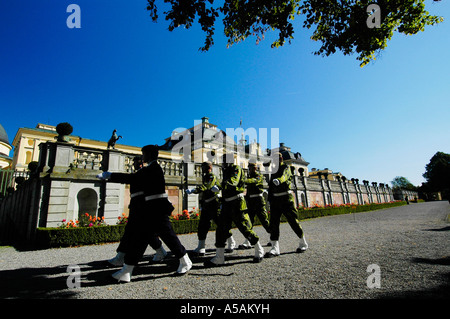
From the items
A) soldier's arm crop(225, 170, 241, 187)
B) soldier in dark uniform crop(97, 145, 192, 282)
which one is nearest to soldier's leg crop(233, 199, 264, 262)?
soldier's arm crop(225, 170, 241, 187)

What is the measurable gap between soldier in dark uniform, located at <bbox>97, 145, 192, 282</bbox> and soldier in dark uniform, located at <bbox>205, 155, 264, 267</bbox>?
838 millimetres

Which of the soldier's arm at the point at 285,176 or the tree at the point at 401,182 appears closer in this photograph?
the soldier's arm at the point at 285,176

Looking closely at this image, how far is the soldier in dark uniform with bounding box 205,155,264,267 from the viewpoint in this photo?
460cm

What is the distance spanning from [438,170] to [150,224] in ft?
301

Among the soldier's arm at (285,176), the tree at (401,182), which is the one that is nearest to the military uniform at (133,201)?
the soldier's arm at (285,176)

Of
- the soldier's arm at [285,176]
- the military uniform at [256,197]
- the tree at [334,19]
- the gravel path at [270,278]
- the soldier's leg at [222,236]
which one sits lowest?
the gravel path at [270,278]

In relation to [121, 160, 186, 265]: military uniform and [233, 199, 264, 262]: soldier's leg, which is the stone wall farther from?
[233, 199, 264, 262]: soldier's leg

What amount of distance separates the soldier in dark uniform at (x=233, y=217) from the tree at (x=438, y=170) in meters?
82.3

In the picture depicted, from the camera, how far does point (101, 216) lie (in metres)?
10.1

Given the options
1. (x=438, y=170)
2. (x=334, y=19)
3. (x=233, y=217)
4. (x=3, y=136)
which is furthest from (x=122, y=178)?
(x=438, y=170)

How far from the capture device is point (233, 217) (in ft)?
16.3

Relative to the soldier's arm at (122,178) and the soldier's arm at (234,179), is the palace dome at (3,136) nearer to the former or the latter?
the soldier's arm at (122,178)

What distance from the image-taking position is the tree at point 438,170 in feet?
206
